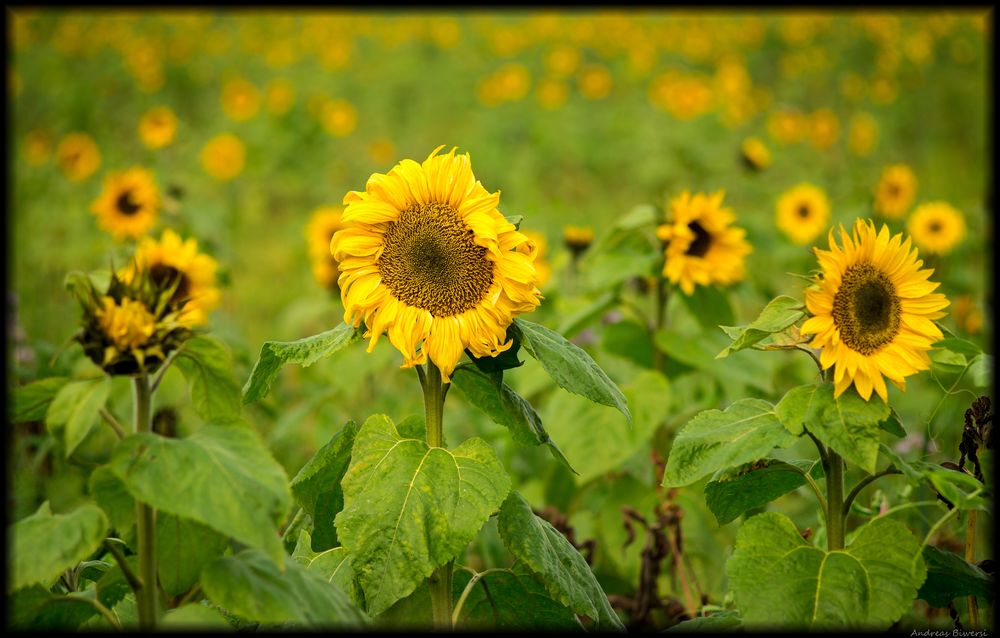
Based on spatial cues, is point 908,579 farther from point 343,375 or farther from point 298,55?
point 298,55

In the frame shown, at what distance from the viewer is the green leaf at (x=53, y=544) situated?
4.55 ft

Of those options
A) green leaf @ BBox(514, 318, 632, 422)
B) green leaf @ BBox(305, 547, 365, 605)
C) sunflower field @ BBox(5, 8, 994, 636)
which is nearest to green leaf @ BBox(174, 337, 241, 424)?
sunflower field @ BBox(5, 8, 994, 636)

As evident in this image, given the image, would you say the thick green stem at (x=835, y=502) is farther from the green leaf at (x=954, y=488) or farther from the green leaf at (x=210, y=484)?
the green leaf at (x=210, y=484)

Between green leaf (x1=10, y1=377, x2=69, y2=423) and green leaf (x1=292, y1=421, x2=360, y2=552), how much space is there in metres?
0.47

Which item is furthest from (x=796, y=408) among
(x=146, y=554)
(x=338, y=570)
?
(x=146, y=554)

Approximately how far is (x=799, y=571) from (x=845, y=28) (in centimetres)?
972

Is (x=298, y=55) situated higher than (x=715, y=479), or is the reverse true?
(x=298, y=55)

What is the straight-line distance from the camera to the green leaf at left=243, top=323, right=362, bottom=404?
1714 millimetres

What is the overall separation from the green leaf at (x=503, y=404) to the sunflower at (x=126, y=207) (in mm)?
2923

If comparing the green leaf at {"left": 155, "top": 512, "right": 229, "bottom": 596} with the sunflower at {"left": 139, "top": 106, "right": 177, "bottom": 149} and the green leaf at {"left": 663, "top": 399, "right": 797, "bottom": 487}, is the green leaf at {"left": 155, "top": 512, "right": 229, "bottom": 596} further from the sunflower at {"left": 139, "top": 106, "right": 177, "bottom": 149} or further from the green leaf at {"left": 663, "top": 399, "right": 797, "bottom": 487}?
the sunflower at {"left": 139, "top": 106, "right": 177, "bottom": 149}

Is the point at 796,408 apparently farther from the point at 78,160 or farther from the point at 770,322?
the point at 78,160

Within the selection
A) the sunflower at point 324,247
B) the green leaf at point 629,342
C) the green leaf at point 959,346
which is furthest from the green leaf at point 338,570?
the sunflower at point 324,247

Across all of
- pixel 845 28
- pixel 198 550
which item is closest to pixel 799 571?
pixel 198 550

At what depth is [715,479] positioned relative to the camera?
1818 millimetres
